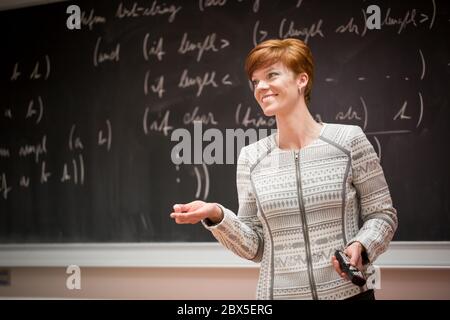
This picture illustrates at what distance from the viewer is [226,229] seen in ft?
4.04

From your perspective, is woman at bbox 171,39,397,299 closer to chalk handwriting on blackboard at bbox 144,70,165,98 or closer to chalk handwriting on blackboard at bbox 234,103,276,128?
chalk handwriting on blackboard at bbox 234,103,276,128

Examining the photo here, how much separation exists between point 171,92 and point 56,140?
0.63m

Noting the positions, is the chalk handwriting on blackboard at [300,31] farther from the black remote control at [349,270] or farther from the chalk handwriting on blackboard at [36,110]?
the black remote control at [349,270]

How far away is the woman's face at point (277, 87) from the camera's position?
130 centimetres

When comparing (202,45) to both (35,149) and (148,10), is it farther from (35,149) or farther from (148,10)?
(35,149)

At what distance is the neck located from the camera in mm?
1318

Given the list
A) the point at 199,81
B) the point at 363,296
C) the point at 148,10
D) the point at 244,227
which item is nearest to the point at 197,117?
the point at 199,81

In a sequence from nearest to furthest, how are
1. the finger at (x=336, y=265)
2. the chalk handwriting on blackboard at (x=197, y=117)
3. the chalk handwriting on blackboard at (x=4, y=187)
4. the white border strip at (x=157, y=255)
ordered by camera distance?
the finger at (x=336, y=265) < the white border strip at (x=157, y=255) < the chalk handwriting on blackboard at (x=197, y=117) < the chalk handwriting on blackboard at (x=4, y=187)

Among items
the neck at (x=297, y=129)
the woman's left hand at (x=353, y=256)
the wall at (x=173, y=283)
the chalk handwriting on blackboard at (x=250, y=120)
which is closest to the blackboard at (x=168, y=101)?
the chalk handwriting on blackboard at (x=250, y=120)

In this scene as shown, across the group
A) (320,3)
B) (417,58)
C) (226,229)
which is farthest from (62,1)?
(226,229)

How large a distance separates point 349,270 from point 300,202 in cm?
20

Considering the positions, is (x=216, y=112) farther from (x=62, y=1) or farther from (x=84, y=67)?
(x=62, y=1)

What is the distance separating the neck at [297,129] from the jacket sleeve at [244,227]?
0.38 feet

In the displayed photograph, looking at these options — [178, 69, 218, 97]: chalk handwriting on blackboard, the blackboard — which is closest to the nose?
the blackboard
